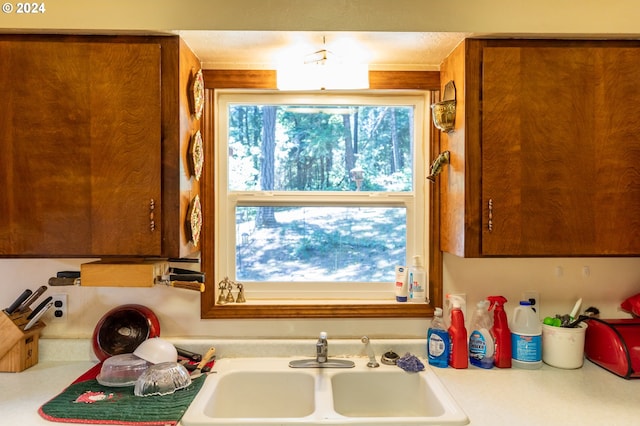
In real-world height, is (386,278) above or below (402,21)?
below

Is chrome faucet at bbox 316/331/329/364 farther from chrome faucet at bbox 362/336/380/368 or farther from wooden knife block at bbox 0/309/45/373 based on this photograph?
wooden knife block at bbox 0/309/45/373

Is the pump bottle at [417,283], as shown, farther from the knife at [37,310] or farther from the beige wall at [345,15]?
the knife at [37,310]

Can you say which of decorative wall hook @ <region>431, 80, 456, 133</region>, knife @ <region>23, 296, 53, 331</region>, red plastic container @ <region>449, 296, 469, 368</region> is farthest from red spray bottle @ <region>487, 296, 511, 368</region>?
knife @ <region>23, 296, 53, 331</region>

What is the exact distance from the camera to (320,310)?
1.81 meters

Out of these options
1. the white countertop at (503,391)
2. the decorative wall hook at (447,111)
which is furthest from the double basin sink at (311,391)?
the decorative wall hook at (447,111)

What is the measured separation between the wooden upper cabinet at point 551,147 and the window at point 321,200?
446 millimetres

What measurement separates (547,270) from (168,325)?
1.55m

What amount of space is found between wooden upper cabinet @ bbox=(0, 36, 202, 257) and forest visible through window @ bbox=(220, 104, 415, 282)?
1.68 ft

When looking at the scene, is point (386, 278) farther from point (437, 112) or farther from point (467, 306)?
point (437, 112)

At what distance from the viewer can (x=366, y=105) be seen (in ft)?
6.27

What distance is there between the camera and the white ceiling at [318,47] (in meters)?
1.49

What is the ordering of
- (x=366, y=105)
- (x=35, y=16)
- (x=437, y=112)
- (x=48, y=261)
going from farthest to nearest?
(x=366, y=105), (x=48, y=261), (x=437, y=112), (x=35, y=16)

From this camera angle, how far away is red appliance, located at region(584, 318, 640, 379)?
5.08 feet

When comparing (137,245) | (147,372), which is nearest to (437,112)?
(137,245)
